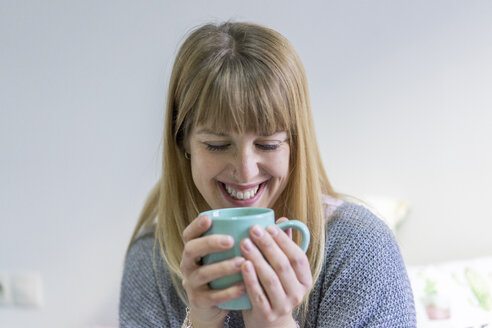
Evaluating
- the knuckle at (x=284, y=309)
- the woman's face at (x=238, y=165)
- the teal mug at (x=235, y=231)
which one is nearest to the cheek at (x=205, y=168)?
the woman's face at (x=238, y=165)

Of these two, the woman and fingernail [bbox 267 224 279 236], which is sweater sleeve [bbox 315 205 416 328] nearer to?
the woman

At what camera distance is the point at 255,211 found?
0.71 metres

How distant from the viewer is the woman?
0.71m

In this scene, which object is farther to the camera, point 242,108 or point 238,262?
point 242,108

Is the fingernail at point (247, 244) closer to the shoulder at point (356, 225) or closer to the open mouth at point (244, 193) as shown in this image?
the open mouth at point (244, 193)

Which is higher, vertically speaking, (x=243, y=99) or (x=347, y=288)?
(x=243, y=99)

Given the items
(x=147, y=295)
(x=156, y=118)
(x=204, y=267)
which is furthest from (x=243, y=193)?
(x=156, y=118)

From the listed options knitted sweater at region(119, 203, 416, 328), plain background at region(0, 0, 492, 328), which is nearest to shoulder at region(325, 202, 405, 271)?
knitted sweater at region(119, 203, 416, 328)

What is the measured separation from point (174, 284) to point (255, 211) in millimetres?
384

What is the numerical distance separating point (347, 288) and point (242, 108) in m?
0.36

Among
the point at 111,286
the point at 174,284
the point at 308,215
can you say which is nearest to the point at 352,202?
the point at 308,215

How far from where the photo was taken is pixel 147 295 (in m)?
1.03

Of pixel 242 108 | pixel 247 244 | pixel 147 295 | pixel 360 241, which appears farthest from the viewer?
pixel 147 295

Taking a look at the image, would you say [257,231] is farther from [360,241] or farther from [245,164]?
[360,241]
